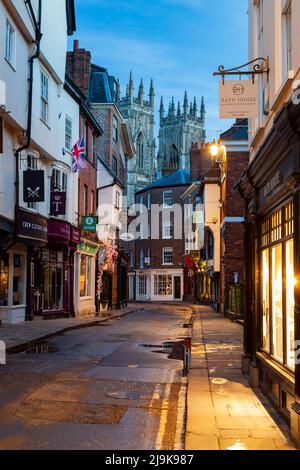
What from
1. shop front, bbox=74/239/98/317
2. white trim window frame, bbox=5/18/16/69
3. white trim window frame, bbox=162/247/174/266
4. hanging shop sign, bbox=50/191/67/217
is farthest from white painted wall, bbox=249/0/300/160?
white trim window frame, bbox=162/247/174/266

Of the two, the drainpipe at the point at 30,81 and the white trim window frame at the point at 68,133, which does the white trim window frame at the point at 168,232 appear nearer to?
the white trim window frame at the point at 68,133

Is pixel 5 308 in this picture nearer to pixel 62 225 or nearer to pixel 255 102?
pixel 62 225

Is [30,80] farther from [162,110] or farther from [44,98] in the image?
[162,110]

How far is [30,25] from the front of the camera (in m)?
20.5

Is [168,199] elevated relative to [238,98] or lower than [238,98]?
elevated

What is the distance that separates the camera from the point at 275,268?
916 centimetres

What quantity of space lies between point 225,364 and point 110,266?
2476 cm

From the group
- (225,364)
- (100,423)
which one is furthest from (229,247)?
(100,423)

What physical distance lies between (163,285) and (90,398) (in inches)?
2419

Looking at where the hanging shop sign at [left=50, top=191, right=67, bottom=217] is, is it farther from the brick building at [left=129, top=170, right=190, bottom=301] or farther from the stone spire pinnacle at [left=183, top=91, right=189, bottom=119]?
the stone spire pinnacle at [left=183, top=91, right=189, bottom=119]

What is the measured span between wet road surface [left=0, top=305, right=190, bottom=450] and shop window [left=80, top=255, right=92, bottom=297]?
15.9 meters

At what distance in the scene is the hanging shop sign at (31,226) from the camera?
20.3 meters

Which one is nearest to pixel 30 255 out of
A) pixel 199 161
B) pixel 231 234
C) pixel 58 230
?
pixel 58 230

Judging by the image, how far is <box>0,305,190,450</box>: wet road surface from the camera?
6.95 metres
